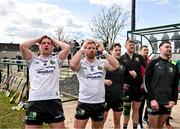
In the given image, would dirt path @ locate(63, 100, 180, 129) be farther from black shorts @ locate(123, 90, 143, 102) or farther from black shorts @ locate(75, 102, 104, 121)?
black shorts @ locate(75, 102, 104, 121)

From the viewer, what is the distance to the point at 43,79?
5.27 m

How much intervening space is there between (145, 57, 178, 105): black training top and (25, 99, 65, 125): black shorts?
1.68 m

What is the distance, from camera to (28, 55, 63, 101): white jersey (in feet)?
17.2

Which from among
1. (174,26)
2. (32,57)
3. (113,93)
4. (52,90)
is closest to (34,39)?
(32,57)

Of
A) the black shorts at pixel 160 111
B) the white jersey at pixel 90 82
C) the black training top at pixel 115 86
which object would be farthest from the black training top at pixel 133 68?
the white jersey at pixel 90 82

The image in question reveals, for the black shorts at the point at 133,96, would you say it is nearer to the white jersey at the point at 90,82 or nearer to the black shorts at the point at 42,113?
the white jersey at the point at 90,82

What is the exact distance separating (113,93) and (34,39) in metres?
2.02

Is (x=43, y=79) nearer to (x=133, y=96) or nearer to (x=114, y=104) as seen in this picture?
(x=114, y=104)

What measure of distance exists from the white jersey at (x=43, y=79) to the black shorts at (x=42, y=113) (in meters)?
0.07

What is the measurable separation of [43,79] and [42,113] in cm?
49

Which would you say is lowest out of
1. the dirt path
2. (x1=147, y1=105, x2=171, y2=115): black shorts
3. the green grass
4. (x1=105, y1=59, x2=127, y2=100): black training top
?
the green grass

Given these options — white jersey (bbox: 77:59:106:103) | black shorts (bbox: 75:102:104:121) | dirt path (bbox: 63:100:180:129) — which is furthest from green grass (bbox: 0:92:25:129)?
white jersey (bbox: 77:59:106:103)

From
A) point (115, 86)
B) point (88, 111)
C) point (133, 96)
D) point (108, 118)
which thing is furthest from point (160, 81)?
point (108, 118)

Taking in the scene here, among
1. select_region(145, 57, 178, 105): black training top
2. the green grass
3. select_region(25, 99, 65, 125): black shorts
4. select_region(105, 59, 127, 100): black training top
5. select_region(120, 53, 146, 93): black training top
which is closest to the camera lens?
select_region(25, 99, 65, 125): black shorts
